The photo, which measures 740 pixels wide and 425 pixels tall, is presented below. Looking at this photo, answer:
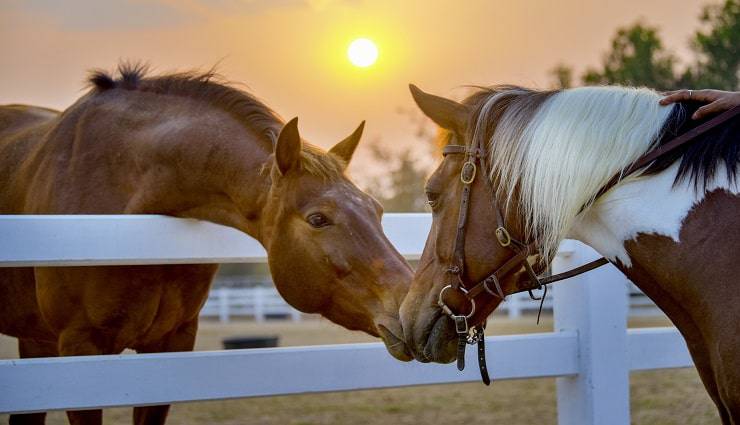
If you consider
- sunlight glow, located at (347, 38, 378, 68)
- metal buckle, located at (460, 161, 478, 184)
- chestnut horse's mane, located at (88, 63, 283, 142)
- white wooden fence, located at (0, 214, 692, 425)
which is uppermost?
sunlight glow, located at (347, 38, 378, 68)

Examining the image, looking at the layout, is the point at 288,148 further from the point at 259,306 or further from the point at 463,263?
the point at 259,306

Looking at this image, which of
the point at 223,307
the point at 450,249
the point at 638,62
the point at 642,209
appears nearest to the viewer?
the point at 642,209

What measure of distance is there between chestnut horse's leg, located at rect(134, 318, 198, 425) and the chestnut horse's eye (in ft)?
3.86

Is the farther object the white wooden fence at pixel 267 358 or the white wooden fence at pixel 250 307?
the white wooden fence at pixel 250 307

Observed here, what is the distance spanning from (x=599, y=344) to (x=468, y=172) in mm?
1429

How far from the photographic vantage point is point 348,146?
4152mm

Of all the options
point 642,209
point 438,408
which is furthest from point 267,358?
point 438,408

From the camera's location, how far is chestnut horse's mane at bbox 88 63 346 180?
3.75 metres

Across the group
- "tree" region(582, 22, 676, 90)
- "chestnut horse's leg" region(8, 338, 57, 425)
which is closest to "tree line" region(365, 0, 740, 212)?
"tree" region(582, 22, 676, 90)

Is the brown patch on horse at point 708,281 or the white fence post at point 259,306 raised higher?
the brown patch on horse at point 708,281

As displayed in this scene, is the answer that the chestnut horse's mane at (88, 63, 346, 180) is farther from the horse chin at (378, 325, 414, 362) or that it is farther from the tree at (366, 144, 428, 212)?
the tree at (366, 144, 428, 212)

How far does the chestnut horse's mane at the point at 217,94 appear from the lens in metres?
3.75

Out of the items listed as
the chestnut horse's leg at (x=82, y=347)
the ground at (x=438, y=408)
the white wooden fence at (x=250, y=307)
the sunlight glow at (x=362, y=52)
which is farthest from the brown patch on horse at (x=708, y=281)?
the white wooden fence at (x=250, y=307)

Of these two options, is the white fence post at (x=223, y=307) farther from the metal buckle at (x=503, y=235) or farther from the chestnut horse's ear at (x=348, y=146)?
the metal buckle at (x=503, y=235)
